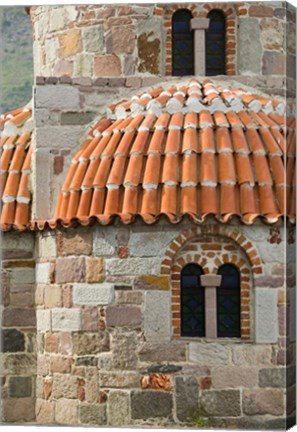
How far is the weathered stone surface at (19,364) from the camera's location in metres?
10.3

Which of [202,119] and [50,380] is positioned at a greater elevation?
[202,119]

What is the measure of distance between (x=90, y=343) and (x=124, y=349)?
13.5 inches

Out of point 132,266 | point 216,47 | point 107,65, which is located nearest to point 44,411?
point 132,266

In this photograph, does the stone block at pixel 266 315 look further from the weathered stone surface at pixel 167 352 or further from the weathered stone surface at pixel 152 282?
the weathered stone surface at pixel 152 282

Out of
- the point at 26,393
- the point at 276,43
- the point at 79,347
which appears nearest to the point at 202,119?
the point at 276,43

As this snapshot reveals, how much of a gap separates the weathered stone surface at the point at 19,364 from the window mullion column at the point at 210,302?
1.96 metres

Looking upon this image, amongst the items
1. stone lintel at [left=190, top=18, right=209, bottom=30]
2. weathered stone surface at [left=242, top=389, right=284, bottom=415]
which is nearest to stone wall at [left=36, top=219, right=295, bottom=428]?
weathered stone surface at [left=242, top=389, right=284, bottom=415]

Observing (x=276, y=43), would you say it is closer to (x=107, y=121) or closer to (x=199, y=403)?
(x=107, y=121)

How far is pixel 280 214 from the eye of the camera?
9203 millimetres

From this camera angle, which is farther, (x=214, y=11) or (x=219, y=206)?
(x=214, y=11)

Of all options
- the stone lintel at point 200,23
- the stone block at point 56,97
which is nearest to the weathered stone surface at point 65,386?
the stone block at point 56,97

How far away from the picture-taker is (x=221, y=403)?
9266 mm

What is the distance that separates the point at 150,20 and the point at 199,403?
3.77 m

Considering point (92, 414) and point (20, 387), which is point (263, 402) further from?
point (20, 387)
